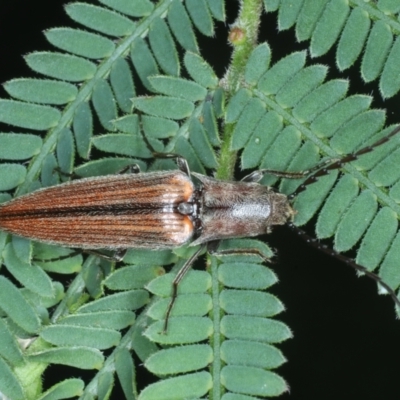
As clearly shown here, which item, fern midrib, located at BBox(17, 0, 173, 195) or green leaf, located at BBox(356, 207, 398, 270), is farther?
fern midrib, located at BBox(17, 0, 173, 195)

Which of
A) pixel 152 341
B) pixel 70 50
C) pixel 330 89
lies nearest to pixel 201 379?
pixel 152 341

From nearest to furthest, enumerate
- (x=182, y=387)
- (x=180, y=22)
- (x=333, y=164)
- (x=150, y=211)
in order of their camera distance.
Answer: (x=182, y=387)
(x=333, y=164)
(x=180, y=22)
(x=150, y=211)

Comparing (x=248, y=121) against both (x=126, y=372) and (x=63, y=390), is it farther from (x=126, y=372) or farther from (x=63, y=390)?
(x=63, y=390)

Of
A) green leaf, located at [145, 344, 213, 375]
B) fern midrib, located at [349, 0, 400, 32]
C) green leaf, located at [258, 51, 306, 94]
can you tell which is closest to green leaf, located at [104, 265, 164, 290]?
green leaf, located at [145, 344, 213, 375]

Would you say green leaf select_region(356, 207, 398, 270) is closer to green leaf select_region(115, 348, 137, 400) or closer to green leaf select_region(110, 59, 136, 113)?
green leaf select_region(115, 348, 137, 400)

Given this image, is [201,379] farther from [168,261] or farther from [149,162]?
[149,162]

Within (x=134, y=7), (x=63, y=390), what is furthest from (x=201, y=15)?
(x=63, y=390)
